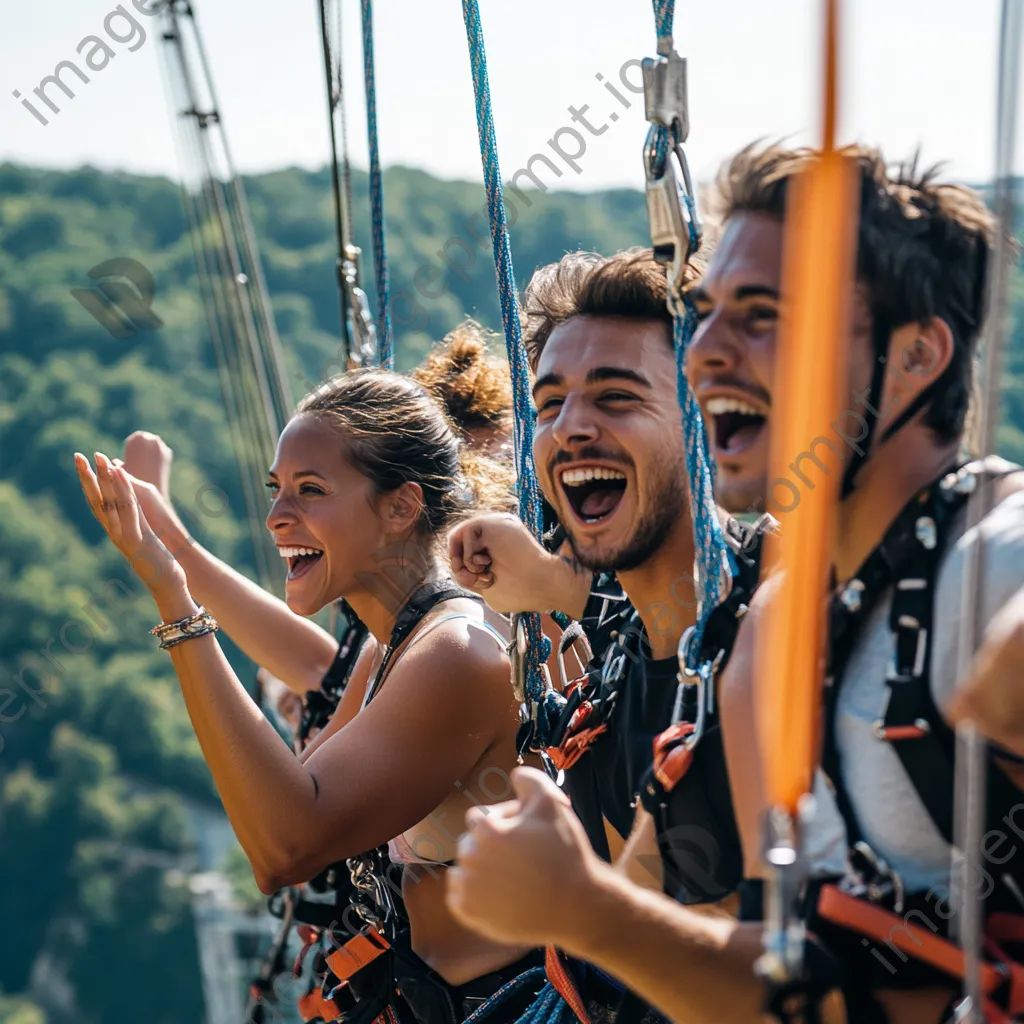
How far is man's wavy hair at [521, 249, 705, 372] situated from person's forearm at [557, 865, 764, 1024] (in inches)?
47.4

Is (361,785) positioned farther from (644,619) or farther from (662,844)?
(662,844)

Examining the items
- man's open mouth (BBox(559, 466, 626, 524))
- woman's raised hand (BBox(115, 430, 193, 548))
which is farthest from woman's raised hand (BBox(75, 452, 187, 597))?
woman's raised hand (BBox(115, 430, 193, 548))

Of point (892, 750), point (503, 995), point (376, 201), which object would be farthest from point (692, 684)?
point (376, 201)

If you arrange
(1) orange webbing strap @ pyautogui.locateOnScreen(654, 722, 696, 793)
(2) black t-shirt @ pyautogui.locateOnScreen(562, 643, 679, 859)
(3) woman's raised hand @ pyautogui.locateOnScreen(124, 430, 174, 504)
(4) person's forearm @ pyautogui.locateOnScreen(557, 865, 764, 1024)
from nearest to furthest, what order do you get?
(4) person's forearm @ pyautogui.locateOnScreen(557, 865, 764, 1024)
(1) orange webbing strap @ pyautogui.locateOnScreen(654, 722, 696, 793)
(2) black t-shirt @ pyautogui.locateOnScreen(562, 643, 679, 859)
(3) woman's raised hand @ pyautogui.locateOnScreen(124, 430, 174, 504)

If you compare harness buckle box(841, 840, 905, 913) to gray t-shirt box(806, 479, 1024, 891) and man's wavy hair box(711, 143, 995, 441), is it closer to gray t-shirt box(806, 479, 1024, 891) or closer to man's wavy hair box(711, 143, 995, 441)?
gray t-shirt box(806, 479, 1024, 891)

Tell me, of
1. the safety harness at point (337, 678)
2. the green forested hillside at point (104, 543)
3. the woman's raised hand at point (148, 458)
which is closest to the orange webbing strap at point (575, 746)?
the safety harness at point (337, 678)

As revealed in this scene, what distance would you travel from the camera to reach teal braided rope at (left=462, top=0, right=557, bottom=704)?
2.54m

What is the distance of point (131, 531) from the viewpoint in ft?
8.55

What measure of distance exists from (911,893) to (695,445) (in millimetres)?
731

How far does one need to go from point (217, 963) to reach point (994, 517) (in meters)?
35.0

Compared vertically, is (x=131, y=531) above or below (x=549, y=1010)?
above

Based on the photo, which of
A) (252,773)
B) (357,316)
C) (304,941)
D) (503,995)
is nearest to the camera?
(252,773)

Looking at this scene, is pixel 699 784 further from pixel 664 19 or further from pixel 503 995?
pixel 664 19

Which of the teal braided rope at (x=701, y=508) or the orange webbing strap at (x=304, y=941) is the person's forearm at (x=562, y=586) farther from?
the orange webbing strap at (x=304, y=941)
